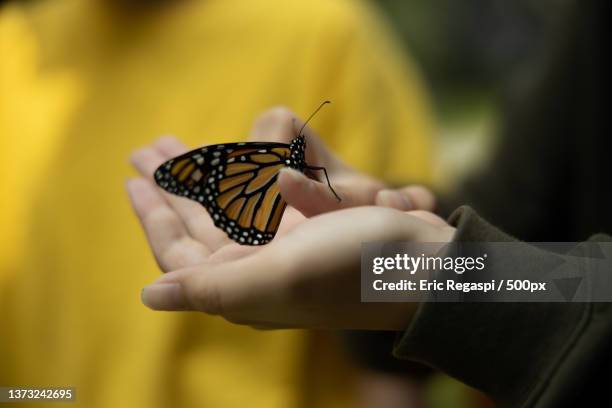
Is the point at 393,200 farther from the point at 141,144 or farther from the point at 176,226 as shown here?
the point at 141,144

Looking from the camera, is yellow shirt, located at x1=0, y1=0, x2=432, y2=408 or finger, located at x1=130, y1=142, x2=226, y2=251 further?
yellow shirt, located at x1=0, y1=0, x2=432, y2=408

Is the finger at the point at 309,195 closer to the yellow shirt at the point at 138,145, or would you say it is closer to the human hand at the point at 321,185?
the human hand at the point at 321,185

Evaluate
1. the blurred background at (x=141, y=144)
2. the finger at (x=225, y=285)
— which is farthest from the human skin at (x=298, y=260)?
the blurred background at (x=141, y=144)

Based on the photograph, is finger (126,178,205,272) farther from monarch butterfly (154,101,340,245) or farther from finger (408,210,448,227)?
finger (408,210,448,227)

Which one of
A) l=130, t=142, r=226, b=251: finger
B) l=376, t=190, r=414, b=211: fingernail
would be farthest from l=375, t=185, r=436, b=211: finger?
l=130, t=142, r=226, b=251: finger

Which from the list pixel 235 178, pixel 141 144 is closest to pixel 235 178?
pixel 235 178

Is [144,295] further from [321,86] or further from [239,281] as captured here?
[321,86]
